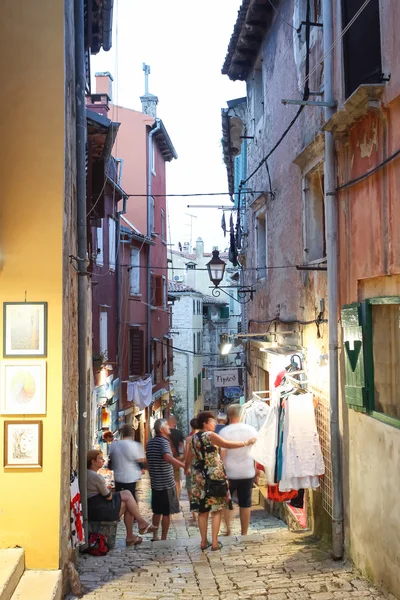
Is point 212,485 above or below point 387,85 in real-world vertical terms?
below

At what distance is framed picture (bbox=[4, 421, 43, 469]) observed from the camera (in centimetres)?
597

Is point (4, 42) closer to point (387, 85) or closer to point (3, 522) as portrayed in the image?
point (387, 85)

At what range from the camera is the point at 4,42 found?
245 inches

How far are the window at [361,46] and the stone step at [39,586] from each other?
18.3 ft

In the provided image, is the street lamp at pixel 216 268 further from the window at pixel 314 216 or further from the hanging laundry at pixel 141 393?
the hanging laundry at pixel 141 393

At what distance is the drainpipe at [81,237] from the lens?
24.1ft

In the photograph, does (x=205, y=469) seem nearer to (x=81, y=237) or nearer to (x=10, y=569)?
(x=10, y=569)

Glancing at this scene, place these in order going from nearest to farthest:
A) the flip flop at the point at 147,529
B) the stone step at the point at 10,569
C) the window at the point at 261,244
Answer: the stone step at the point at 10,569, the flip flop at the point at 147,529, the window at the point at 261,244

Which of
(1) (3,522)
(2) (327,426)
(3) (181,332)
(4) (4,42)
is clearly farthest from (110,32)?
(3) (181,332)

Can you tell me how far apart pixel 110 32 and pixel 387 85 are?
246 inches

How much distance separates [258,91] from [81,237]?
9.15 m

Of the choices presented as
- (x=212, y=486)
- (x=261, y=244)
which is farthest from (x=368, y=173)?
(x=261, y=244)

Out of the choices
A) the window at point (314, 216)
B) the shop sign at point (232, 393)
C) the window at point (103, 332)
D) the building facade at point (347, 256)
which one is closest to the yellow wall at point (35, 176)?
the building facade at point (347, 256)

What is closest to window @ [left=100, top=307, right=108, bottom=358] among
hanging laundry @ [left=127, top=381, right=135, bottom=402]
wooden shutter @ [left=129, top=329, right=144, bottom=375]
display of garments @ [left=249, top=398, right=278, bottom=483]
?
hanging laundry @ [left=127, top=381, right=135, bottom=402]
